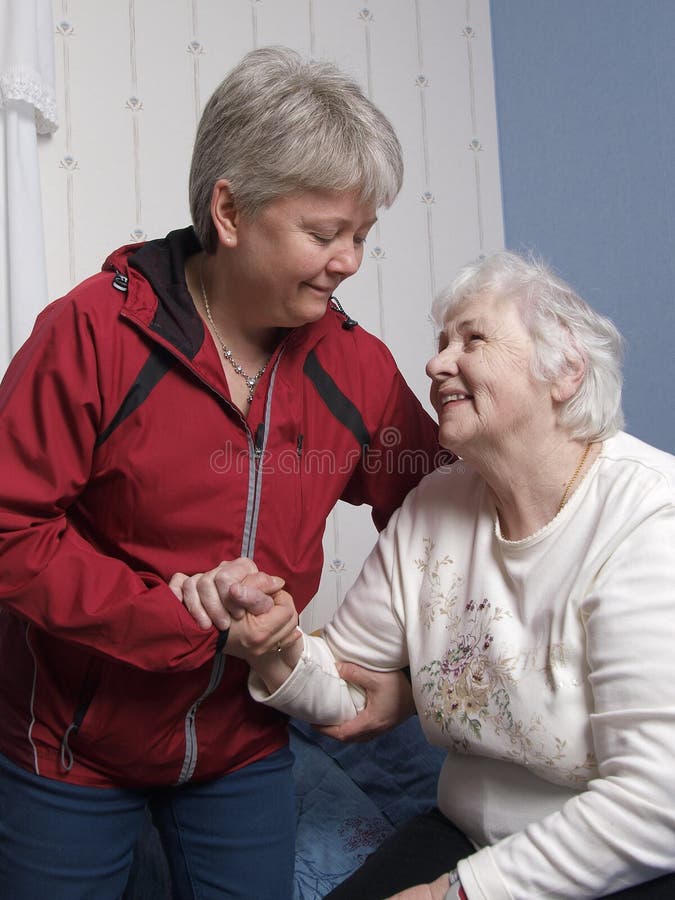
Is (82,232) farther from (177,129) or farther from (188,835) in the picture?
(188,835)

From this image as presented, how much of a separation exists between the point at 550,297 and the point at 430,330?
152 cm

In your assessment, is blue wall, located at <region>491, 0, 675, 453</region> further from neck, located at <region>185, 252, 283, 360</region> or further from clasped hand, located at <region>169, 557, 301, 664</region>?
clasped hand, located at <region>169, 557, 301, 664</region>

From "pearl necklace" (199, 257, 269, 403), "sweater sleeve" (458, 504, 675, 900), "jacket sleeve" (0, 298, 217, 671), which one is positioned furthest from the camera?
"pearl necklace" (199, 257, 269, 403)

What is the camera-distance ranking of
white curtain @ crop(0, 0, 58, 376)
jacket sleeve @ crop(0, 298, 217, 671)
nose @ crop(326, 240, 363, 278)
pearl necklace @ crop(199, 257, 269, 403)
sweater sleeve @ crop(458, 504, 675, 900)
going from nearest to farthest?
sweater sleeve @ crop(458, 504, 675, 900) < jacket sleeve @ crop(0, 298, 217, 671) < nose @ crop(326, 240, 363, 278) < pearl necklace @ crop(199, 257, 269, 403) < white curtain @ crop(0, 0, 58, 376)

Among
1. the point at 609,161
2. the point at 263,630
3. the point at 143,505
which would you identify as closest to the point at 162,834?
the point at 263,630

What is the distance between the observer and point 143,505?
1334 mm

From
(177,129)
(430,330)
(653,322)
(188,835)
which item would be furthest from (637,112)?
(188,835)

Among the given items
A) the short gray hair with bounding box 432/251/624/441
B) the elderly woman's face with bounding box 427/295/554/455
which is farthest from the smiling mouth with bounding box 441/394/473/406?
the short gray hair with bounding box 432/251/624/441

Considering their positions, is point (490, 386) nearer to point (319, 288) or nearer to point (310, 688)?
point (319, 288)

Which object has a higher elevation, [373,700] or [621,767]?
[621,767]

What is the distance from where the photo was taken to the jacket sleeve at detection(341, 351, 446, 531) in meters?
1.60

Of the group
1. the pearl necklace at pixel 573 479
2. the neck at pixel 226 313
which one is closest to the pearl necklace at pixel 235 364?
the neck at pixel 226 313

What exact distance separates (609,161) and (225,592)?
1.84m

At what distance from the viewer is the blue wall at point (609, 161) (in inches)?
95.9
